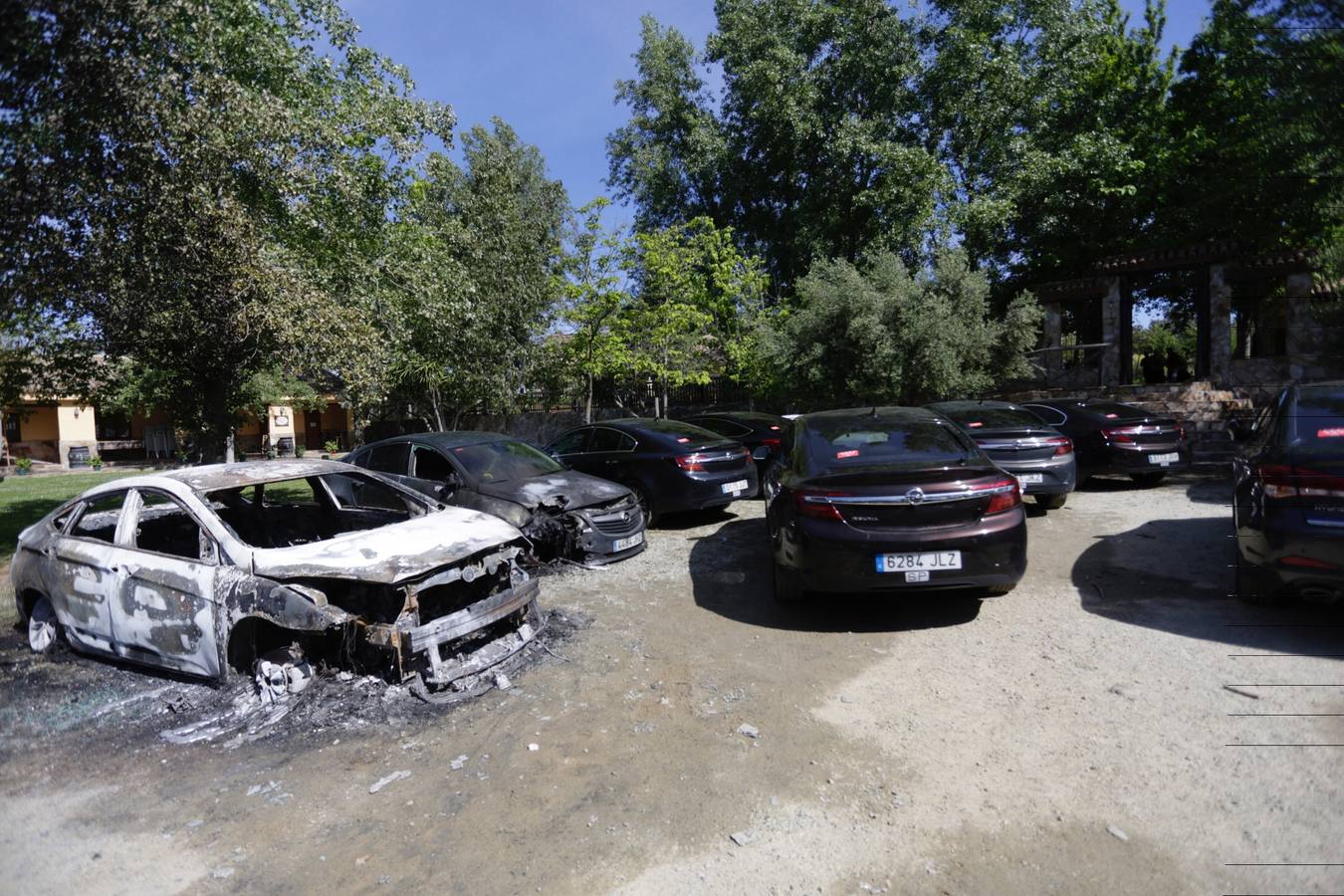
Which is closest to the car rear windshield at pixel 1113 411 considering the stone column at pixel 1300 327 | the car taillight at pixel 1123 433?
the car taillight at pixel 1123 433

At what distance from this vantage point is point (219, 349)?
8867 millimetres

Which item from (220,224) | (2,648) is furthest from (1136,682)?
(220,224)

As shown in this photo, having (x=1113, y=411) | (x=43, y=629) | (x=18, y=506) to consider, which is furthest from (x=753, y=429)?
(x=18, y=506)

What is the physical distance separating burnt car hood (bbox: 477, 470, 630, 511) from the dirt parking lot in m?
1.88

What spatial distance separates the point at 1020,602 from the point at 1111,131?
18.5m

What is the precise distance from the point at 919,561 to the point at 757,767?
206 centimetres

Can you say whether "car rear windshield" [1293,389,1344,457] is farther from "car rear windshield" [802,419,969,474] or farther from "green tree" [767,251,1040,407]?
"green tree" [767,251,1040,407]

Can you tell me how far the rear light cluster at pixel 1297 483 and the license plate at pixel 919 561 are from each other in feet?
6.35

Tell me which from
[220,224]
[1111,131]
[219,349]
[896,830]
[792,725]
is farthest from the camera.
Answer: [1111,131]

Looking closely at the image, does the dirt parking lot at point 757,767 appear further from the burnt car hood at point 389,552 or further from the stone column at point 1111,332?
the stone column at point 1111,332

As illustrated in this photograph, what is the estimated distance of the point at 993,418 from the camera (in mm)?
9266

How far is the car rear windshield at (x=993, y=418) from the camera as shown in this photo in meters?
9.03

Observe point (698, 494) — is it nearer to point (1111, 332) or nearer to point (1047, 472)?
point (1047, 472)

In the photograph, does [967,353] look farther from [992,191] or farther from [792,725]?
[792,725]
